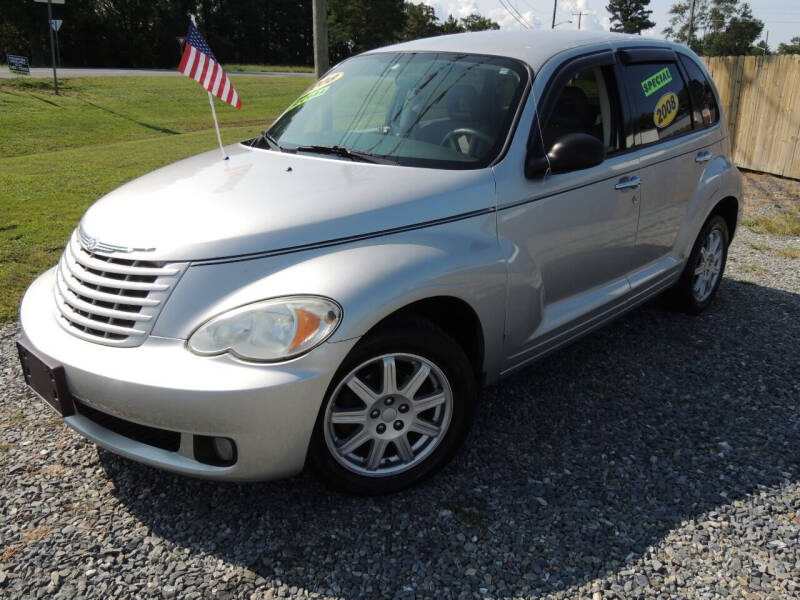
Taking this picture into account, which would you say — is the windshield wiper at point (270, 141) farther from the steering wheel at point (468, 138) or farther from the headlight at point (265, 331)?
the headlight at point (265, 331)

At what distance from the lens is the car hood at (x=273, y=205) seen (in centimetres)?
252

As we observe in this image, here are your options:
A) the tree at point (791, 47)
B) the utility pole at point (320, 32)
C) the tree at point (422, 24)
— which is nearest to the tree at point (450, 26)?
the tree at point (422, 24)

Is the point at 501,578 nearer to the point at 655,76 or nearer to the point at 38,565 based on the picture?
the point at 38,565

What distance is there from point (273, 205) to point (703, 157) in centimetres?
307

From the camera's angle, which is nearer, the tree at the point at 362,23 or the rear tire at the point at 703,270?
the rear tire at the point at 703,270

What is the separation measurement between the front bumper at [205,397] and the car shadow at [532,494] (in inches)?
13.9

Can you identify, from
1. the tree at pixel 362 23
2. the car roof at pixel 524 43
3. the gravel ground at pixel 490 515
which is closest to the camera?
the gravel ground at pixel 490 515

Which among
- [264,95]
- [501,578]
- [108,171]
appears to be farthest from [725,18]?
[501,578]

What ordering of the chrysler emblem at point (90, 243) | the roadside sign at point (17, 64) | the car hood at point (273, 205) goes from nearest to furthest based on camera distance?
the car hood at point (273, 205) < the chrysler emblem at point (90, 243) < the roadside sign at point (17, 64)

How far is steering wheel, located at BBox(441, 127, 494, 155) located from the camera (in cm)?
314

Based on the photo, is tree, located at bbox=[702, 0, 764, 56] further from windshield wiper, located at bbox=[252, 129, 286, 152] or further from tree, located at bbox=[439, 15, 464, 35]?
windshield wiper, located at bbox=[252, 129, 286, 152]

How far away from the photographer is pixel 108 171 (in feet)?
32.7

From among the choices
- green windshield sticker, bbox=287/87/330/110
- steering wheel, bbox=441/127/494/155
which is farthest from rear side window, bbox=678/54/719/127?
green windshield sticker, bbox=287/87/330/110

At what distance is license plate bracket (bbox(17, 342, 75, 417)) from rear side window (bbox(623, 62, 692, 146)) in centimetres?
310
